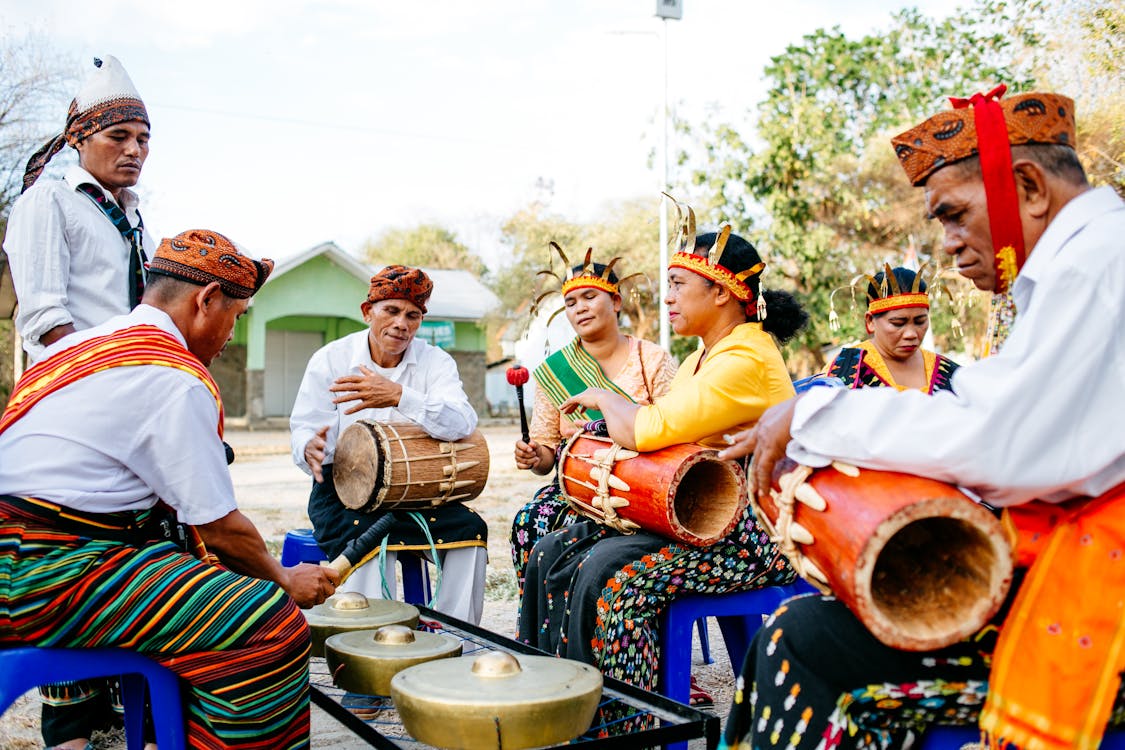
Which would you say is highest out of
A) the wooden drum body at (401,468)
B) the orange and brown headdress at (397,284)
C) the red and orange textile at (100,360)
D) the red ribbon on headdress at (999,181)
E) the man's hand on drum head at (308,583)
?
the red ribbon on headdress at (999,181)

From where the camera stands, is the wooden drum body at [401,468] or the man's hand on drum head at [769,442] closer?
the man's hand on drum head at [769,442]

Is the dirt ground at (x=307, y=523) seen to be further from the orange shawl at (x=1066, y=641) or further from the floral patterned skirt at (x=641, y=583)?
the orange shawl at (x=1066, y=641)

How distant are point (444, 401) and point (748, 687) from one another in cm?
254

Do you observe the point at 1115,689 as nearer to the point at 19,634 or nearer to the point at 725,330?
the point at 725,330

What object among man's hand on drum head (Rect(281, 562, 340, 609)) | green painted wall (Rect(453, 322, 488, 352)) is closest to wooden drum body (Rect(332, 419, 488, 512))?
man's hand on drum head (Rect(281, 562, 340, 609))

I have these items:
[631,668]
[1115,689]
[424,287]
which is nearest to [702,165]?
[424,287]

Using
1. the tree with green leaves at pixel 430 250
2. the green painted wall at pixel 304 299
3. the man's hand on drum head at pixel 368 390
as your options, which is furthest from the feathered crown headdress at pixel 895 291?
the tree with green leaves at pixel 430 250

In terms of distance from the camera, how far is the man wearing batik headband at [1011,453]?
1.76 metres

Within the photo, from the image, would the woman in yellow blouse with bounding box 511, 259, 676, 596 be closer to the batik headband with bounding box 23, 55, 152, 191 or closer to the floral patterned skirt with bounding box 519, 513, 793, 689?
the floral patterned skirt with bounding box 519, 513, 793, 689

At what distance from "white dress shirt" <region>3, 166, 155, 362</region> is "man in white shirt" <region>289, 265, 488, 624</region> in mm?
952

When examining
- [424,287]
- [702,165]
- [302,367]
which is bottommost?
[302,367]

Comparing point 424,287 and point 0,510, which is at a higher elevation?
point 424,287

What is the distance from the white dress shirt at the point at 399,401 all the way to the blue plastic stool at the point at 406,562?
1.22 ft

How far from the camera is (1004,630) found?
188cm
